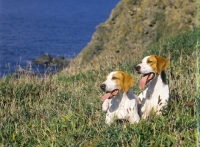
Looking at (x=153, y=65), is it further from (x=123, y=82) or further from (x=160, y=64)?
(x=123, y=82)

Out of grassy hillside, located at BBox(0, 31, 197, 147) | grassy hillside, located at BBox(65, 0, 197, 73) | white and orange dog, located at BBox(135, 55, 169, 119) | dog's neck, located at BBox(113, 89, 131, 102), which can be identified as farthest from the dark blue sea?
dog's neck, located at BBox(113, 89, 131, 102)

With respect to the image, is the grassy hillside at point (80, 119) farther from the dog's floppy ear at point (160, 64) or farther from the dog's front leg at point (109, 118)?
the dog's floppy ear at point (160, 64)

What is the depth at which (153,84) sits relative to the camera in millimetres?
7234

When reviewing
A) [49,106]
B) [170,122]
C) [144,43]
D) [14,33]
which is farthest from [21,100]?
[14,33]

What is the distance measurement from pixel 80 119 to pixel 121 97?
67 cm

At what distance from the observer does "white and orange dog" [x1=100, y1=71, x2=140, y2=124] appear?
6.91 metres

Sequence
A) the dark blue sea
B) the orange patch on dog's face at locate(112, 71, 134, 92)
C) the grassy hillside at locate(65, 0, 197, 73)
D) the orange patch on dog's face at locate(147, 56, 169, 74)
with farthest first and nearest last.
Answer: the dark blue sea < the grassy hillside at locate(65, 0, 197, 73) < the orange patch on dog's face at locate(147, 56, 169, 74) < the orange patch on dog's face at locate(112, 71, 134, 92)

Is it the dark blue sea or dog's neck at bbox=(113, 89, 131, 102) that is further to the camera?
the dark blue sea

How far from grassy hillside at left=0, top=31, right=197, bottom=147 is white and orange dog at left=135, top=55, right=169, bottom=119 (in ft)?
0.63

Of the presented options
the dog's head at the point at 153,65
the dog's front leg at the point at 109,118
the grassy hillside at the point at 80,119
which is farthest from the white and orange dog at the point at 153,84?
the dog's front leg at the point at 109,118

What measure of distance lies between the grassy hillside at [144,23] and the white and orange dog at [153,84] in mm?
13070

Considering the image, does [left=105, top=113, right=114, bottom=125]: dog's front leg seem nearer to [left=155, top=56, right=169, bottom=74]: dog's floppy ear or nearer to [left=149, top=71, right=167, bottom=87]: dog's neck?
[left=149, top=71, right=167, bottom=87]: dog's neck

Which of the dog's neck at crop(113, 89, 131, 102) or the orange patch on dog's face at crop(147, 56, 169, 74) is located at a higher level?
the orange patch on dog's face at crop(147, 56, 169, 74)

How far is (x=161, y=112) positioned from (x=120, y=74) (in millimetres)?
805
